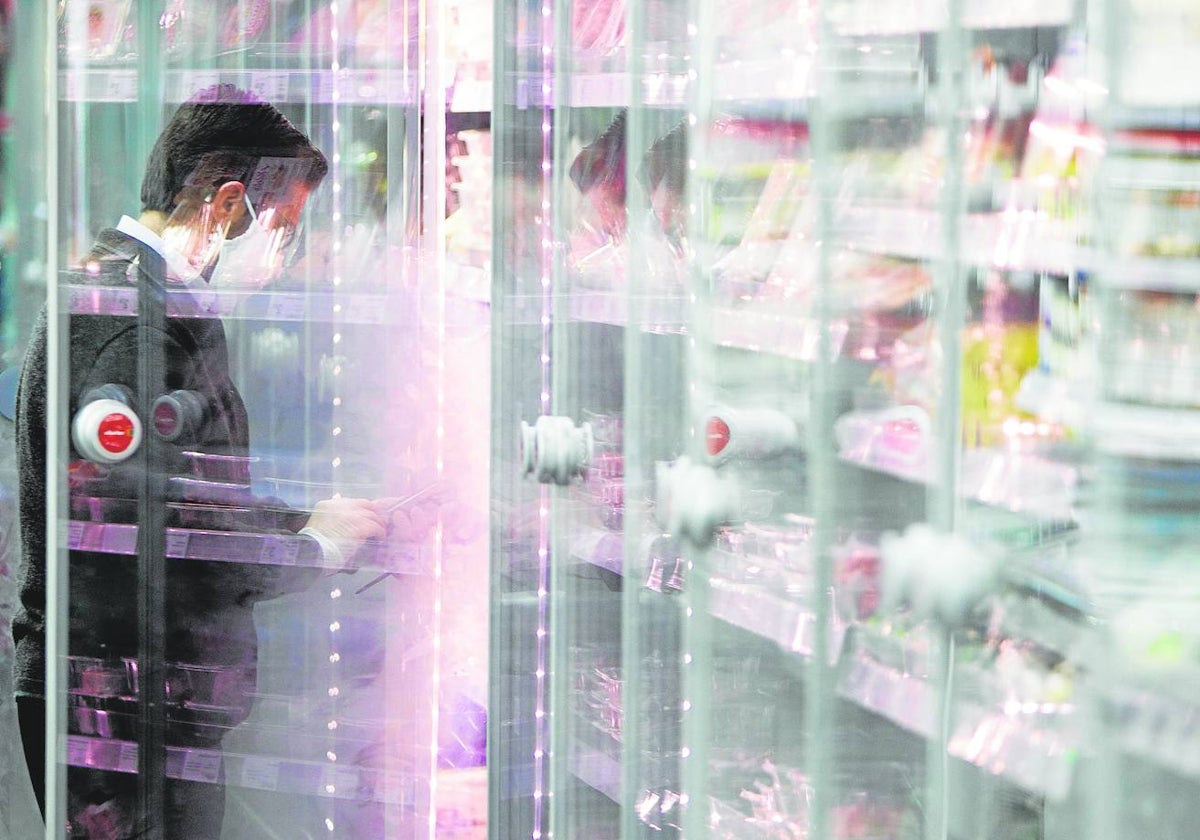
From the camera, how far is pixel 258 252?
→ 8.44ft

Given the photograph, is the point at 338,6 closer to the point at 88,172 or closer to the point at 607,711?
the point at 88,172

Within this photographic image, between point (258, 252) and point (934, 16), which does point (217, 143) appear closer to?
point (258, 252)

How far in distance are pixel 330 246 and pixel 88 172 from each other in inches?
16.2

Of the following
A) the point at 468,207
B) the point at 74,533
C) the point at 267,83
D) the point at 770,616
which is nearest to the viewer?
the point at 770,616

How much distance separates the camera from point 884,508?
4.68 feet

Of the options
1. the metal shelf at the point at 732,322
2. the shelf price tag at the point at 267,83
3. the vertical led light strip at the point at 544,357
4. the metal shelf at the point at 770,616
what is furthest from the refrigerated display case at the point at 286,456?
the metal shelf at the point at 770,616

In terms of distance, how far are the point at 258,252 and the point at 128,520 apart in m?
0.52

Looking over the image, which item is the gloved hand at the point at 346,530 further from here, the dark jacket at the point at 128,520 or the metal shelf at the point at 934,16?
the metal shelf at the point at 934,16

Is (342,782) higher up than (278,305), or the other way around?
(278,305)

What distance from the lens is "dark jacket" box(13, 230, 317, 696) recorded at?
234 centimetres

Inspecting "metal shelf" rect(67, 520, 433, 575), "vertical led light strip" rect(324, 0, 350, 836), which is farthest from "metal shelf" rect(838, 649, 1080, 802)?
"vertical led light strip" rect(324, 0, 350, 836)

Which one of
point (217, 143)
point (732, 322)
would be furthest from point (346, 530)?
point (732, 322)

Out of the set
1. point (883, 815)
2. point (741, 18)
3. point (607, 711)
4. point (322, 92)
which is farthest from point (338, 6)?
point (883, 815)

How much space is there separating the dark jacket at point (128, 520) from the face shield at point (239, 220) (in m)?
0.11
